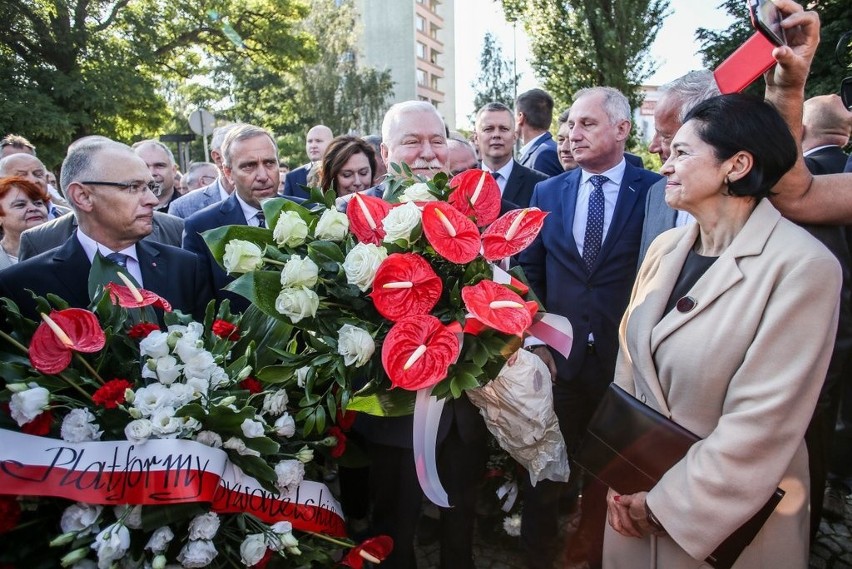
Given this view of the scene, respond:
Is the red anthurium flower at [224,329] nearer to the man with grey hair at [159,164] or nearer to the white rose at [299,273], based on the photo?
the white rose at [299,273]

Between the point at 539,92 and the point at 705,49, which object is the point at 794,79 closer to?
the point at 539,92

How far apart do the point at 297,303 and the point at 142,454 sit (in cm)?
54

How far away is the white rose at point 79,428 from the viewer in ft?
5.04

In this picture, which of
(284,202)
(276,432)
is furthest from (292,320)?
(284,202)

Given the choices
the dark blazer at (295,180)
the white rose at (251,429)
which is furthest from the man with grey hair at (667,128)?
the dark blazer at (295,180)

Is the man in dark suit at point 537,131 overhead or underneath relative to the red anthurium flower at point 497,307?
overhead

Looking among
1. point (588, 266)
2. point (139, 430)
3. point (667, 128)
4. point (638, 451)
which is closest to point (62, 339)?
point (139, 430)

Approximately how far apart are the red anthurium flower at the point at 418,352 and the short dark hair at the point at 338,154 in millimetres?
3066

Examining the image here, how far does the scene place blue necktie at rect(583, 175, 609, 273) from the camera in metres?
3.30

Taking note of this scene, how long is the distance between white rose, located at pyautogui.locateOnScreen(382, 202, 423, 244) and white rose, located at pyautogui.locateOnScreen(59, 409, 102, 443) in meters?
0.91

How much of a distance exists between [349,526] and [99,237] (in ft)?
6.80

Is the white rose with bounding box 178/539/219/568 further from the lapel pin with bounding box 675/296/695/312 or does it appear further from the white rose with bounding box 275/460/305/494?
the lapel pin with bounding box 675/296/695/312

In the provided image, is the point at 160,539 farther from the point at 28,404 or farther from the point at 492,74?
the point at 492,74

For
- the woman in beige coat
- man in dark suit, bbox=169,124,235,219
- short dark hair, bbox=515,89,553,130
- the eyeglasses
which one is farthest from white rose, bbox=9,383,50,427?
short dark hair, bbox=515,89,553,130
